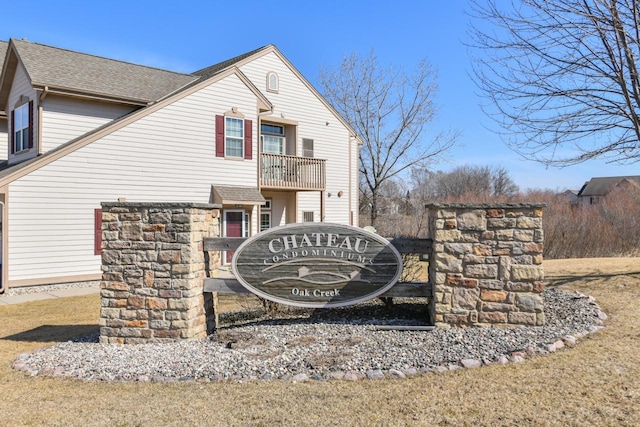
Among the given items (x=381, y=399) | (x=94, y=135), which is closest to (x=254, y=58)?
(x=94, y=135)

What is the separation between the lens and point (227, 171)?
1509 cm

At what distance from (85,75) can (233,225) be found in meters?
6.50

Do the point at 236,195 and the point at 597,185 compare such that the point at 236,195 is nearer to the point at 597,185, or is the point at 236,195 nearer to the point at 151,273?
the point at 151,273

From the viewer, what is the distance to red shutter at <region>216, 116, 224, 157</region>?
14.8 m

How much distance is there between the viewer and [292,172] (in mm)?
17625

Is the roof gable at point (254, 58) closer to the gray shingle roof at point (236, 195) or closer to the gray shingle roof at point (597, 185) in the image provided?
the gray shingle roof at point (236, 195)

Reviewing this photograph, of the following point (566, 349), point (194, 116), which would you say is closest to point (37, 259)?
point (194, 116)

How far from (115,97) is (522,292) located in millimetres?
12470

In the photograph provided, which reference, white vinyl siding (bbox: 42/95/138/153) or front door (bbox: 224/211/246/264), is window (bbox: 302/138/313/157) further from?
white vinyl siding (bbox: 42/95/138/153)

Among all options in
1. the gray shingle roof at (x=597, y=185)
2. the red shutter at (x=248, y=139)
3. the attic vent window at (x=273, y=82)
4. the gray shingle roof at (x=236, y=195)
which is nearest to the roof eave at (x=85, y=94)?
the red shutter at (x=248, y=139)

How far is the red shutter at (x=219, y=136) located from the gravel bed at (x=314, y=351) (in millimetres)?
9586

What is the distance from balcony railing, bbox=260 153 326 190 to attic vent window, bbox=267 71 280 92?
3021 millimetres

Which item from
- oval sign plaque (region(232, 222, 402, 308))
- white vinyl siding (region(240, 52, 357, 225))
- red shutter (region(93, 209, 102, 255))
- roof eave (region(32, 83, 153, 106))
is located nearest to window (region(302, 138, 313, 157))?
white vinyl siding (region(240, 52, 357, 225))

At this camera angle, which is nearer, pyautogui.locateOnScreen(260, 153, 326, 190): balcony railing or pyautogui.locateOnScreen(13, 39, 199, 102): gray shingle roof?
pyautogui.locateOnScreen(13, 39, 199, 102): gray shingle roof
